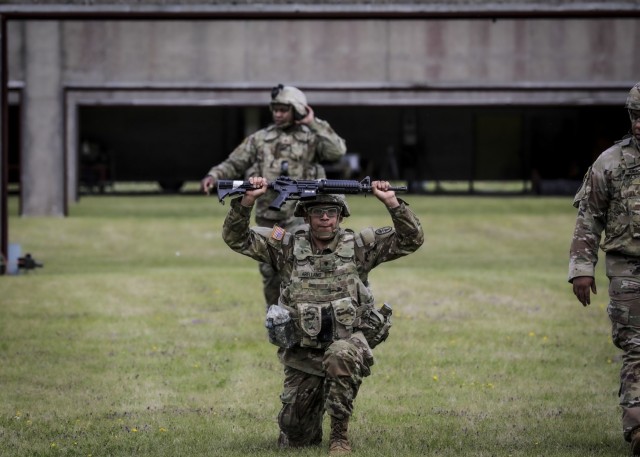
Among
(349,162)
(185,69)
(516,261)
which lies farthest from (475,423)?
(349,162)

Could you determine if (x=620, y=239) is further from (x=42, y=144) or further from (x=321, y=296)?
(x=42, y=144)

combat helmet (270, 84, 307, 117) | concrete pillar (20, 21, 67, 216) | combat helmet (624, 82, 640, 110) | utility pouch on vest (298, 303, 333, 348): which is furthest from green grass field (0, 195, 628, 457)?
concrete pillar (20, 21, 67, 216)

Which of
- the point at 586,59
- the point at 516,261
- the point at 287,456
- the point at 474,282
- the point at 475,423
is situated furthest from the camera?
the point at 586,59

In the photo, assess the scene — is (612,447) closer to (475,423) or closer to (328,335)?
(475,423)

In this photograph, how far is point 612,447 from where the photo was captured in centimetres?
853

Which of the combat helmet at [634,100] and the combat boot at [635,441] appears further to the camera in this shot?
the combat helmet at [634,100]

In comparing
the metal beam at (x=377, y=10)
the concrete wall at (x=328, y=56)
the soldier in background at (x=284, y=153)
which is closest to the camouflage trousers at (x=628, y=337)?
the soldier in background at (x=284, y=153)

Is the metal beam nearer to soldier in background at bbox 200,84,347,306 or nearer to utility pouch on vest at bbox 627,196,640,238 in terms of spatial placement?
soldier in background at bbox 200,84,347,306

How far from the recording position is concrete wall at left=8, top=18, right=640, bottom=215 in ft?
102

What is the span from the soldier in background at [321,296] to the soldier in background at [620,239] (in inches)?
41.8

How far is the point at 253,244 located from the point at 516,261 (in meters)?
15.1

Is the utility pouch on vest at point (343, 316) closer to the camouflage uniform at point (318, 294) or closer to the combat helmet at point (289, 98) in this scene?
the camouflage uniform at point (318, 294)

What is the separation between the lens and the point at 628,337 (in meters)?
8.22

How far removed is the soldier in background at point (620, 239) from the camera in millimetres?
8203
